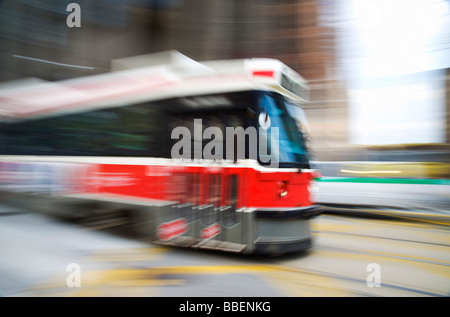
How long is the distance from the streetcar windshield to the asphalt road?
4.39ft

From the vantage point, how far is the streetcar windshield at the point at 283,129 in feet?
13.5

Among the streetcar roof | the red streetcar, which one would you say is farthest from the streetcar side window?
the streetcar roof

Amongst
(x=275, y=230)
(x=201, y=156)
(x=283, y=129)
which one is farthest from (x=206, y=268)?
(x=283, y=129)

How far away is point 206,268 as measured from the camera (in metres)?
3.97

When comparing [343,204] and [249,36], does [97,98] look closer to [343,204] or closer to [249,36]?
[343,204]

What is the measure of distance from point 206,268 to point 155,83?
2714 millimetres

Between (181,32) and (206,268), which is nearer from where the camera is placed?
(206,268)

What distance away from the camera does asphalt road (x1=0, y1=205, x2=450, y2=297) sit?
339 centimetres

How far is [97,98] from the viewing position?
5734 millimetres

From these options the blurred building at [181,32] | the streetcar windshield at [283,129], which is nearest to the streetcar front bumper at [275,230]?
the streetcar windshield at [283,129]

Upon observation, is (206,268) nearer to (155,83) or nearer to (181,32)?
(155,83)

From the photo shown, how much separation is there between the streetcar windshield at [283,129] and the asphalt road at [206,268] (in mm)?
1337

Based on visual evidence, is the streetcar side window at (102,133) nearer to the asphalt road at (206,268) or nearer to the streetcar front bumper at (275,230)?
the asphalt road at (206,268)
